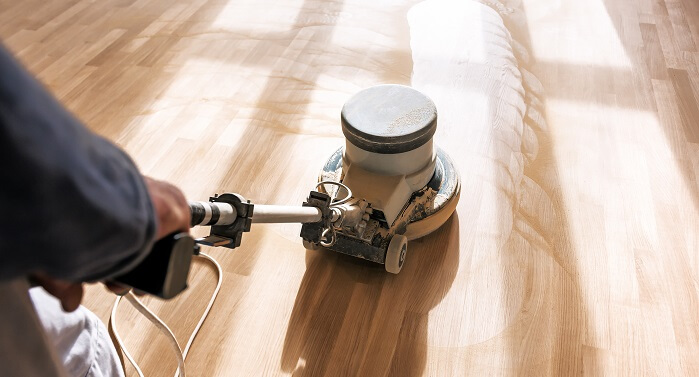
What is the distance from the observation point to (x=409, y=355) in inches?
57.3

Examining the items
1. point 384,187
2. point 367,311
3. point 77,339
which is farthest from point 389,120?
point 77,339

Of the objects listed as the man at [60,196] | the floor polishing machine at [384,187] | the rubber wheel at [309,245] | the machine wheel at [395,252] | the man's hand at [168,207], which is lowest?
the rubber wheel at [309,245]

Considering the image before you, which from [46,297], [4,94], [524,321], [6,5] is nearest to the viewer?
[4,94]

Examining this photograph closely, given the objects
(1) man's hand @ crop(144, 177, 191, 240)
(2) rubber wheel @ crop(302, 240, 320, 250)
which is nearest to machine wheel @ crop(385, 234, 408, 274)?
(2) rubber wheel @ crop(302, 240, 320, 250)

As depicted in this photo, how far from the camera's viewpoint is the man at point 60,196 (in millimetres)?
437

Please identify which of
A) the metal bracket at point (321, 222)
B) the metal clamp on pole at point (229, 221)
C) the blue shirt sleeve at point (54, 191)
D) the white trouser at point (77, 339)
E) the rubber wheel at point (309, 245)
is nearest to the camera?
the blue shirt sleeve at point (54, 191)

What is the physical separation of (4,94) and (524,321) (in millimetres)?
1346

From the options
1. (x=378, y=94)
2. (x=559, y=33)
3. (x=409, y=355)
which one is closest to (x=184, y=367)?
(x=409, y=355)

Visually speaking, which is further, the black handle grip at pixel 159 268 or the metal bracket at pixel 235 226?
the metal bracket at pixel 235 226

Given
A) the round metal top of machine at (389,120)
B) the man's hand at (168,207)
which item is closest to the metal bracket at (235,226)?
the man's hand at (168,207)

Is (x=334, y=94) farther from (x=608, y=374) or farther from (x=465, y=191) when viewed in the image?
(x=608, y=374)

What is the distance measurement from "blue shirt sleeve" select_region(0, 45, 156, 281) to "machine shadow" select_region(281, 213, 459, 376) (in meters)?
1.00

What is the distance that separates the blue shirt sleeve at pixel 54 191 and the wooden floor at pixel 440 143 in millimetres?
1011

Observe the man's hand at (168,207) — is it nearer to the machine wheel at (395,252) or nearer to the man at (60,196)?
the man at (60,196)
